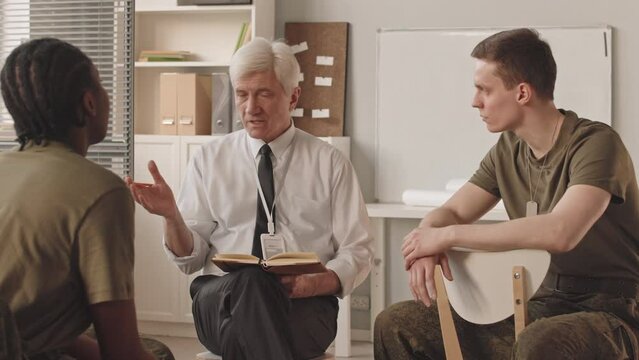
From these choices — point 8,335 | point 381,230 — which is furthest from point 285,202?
point 381,230

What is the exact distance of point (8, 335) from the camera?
1.50m

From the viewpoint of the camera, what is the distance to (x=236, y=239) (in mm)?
2842

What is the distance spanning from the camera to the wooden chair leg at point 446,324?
226 cm

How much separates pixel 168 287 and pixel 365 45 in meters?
1.65

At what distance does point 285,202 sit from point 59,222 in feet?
4.19

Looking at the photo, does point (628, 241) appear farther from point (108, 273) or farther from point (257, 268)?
A: point (108, 273)

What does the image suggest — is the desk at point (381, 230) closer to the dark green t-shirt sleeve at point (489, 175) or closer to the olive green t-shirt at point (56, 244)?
the dark green t-shirt sleeve at point (489, 175)

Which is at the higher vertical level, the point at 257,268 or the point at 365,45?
the point at 365,45

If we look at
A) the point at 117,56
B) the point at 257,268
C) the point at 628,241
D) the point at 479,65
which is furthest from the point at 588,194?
the point at 117,56

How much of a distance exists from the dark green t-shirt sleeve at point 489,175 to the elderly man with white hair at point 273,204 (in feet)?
1.25

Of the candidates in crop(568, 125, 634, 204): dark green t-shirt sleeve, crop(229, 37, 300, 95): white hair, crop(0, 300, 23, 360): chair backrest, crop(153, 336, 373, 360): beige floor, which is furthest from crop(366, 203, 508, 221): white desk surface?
crop(0, 300, 23, 360): chair backrest

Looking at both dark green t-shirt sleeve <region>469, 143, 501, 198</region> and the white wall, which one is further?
the white wall

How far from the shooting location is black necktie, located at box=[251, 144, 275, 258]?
9.21 feet

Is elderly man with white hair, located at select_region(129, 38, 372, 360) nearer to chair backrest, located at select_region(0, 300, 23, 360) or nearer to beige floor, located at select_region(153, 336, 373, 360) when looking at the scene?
chair backrest, located at select_region(0, 300, 23, 360)
